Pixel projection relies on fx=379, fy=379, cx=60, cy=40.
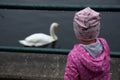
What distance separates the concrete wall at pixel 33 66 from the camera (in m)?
4.48

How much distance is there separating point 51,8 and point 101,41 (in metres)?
1.41

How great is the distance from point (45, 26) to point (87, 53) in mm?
7666

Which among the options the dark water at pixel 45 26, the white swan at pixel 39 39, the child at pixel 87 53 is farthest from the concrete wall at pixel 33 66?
the dark water at pixel 45 26

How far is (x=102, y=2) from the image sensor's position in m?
11.2

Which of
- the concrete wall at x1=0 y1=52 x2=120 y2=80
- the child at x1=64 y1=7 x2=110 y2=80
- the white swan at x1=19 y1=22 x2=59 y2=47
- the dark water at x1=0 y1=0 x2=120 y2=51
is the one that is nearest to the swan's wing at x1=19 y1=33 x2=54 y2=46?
the white swan at x1=19 y1=22 x2=59 y2=47

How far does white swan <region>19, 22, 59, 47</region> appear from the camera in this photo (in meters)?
9.02

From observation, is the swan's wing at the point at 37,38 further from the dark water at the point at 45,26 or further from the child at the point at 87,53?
the child at the point at 87,53

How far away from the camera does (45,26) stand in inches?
406

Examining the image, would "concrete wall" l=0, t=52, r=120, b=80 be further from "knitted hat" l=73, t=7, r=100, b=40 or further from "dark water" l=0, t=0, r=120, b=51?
"dark water" l=0, t=0, r=120, b=51

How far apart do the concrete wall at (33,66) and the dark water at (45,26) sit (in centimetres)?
465

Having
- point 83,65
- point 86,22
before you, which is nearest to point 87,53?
point 83,65

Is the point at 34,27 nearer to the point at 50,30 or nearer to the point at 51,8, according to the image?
the point at 50,30

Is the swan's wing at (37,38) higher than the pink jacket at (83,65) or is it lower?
lower

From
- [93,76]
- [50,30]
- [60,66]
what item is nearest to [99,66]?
[93,76]
